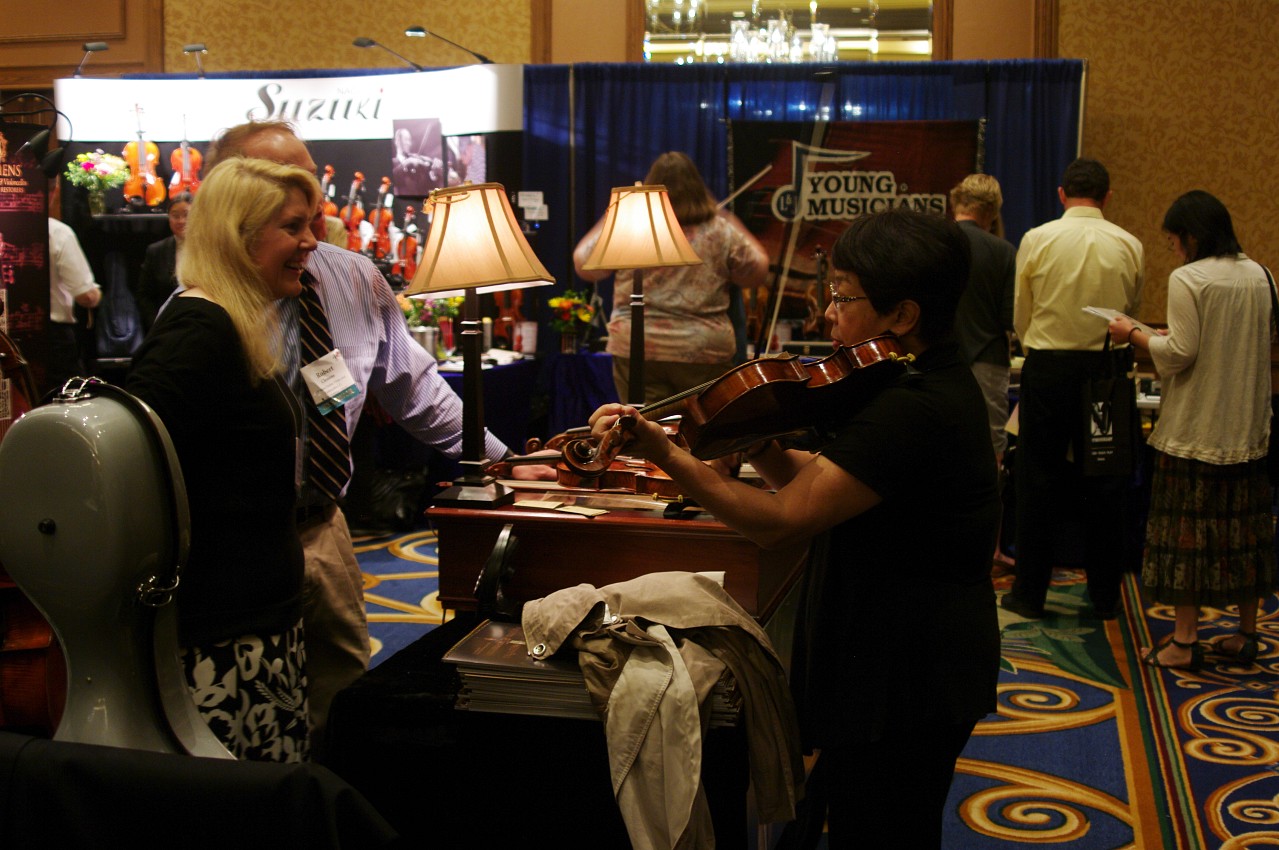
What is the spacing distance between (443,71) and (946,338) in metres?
6.87

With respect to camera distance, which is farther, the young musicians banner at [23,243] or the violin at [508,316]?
the violin at [508,316]

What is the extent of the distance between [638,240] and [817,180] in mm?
4467

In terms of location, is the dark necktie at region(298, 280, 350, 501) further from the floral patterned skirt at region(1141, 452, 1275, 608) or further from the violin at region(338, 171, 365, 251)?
the violin at region(338, 171, 365, 251)

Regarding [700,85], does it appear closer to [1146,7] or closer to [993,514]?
[1146,7]

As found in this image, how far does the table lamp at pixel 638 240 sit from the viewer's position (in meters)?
3.17

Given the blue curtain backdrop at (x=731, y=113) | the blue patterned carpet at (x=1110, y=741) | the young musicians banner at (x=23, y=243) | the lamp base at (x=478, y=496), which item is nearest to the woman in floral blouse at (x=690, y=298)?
the blue patterned carpet at (x=1110, y=741)

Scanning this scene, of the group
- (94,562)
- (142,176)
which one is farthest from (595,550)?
(142,176)

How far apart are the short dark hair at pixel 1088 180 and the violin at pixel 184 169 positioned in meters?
5.82

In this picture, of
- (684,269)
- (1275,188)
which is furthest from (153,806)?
(1275,188)

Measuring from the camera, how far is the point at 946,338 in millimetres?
1763

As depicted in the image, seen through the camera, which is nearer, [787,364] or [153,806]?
[153,806]

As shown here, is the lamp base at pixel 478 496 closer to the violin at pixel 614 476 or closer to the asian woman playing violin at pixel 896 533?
the violin at pixel 614 476

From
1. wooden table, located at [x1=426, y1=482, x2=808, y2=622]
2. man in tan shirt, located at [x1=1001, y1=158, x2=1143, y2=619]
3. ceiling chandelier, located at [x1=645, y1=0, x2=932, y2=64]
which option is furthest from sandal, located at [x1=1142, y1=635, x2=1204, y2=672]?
ceiling chandelier, located at [x1=645, y1=0, x2=932, y2=64]

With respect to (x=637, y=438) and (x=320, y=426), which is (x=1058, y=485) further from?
(x=637, y=438)
